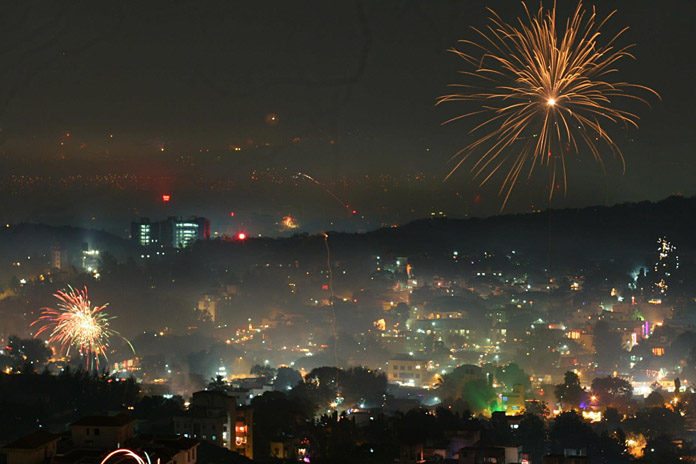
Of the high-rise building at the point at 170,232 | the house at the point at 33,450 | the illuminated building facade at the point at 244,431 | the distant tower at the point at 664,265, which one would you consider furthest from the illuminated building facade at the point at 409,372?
the house at the point at 33,450

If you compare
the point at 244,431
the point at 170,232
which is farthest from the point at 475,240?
the point at 244,431

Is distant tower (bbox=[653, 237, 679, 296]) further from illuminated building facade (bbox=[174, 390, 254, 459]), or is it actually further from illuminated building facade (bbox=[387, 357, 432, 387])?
illuminated building facade (bbox=[174, 390, 254, 459])

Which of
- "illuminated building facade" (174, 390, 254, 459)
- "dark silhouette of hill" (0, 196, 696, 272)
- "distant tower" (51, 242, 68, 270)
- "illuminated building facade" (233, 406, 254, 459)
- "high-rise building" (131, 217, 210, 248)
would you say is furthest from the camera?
"high-rise building" (131, 217, 210, 248)

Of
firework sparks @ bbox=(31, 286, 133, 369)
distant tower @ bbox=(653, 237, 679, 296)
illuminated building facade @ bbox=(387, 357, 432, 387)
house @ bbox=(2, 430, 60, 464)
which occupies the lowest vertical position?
house @ bbox=(2, 430, 60, 464)

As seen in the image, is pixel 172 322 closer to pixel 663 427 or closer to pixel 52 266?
pixel 52 266

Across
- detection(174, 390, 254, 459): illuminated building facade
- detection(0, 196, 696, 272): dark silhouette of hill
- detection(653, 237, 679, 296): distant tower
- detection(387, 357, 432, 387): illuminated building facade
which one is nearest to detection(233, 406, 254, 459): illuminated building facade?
detection(174, 390, 254, 459): illuminated building facade

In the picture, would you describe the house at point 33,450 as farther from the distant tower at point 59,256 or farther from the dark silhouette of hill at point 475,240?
the distant tower at point 59,256

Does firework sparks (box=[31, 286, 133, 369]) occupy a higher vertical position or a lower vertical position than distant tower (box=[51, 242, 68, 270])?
lower
